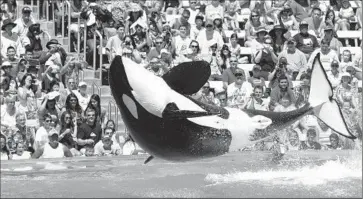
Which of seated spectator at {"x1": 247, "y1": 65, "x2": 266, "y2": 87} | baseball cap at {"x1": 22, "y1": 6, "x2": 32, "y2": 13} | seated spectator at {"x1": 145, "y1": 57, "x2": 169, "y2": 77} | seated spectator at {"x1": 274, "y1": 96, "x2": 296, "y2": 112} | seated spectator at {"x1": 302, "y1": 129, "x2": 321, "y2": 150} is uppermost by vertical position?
baseball cap at {"x1": 22, "y1": 6, "x2": 32, "y2": 13}

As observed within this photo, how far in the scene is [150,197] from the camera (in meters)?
9.28

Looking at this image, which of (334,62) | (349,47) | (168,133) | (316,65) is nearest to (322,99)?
(316,65)

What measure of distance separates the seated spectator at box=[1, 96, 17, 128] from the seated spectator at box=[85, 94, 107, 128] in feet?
4.07

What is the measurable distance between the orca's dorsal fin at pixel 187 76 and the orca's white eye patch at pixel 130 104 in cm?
53

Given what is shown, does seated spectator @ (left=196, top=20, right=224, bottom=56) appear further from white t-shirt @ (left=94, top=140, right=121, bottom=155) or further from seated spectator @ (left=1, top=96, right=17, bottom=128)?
seated spectator @ (left=1, top=96, right=17, bottom=128)

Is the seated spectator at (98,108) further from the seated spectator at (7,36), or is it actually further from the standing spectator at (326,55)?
the standing spectator at (326,55)

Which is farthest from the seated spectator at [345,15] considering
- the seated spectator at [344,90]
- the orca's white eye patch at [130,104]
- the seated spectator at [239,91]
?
the orca's white eye patch at [130,104]

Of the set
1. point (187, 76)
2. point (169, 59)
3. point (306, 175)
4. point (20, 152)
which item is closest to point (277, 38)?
point (169, 59)

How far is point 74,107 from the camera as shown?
15.3m

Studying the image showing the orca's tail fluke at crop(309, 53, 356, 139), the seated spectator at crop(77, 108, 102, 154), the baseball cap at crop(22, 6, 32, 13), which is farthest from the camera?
the baseball cap at crop(22, 6, 32, 13)

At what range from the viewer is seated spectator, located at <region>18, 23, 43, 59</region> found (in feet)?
56.2

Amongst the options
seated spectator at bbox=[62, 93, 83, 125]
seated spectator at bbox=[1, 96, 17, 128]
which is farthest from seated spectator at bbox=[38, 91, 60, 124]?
seated spectator at bbox=[1, 96, 17, 128]

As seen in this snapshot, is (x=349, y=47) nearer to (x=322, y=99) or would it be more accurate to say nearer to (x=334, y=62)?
(x=334, y=62)

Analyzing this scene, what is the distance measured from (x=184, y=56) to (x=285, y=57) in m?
1.90
